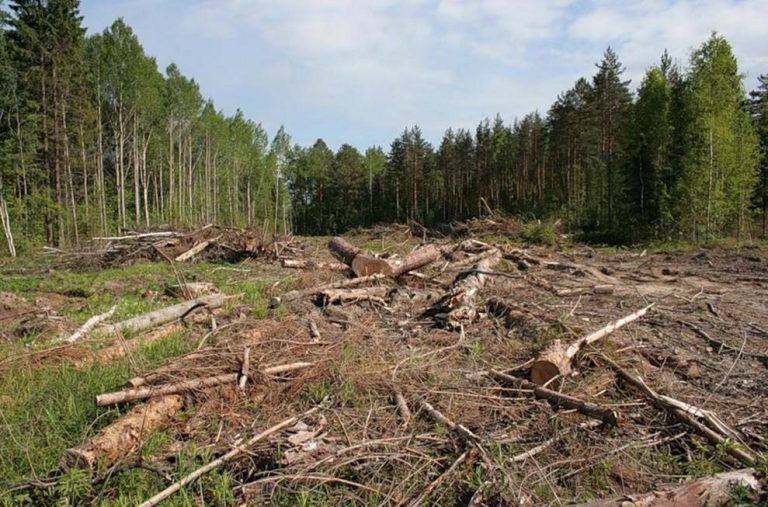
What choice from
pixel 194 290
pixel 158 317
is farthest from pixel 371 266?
pixel 158 317

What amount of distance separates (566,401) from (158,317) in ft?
19.0

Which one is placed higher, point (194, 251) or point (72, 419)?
point (194, 251)

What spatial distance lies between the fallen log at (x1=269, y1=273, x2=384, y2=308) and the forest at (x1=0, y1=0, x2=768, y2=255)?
335 inches

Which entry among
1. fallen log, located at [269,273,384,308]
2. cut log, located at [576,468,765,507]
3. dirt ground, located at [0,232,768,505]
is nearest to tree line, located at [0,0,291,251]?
fallen log, located at [269,273,384,308]

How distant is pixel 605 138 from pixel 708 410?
36.3 m

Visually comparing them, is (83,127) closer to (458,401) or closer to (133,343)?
(133,343)

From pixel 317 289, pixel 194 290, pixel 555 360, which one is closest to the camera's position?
pixel 555 360

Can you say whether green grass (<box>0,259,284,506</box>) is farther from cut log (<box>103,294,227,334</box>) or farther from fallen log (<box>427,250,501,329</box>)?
fallen log (<box>427,250,501,329</box>)

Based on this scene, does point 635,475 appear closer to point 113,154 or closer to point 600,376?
point 600,376

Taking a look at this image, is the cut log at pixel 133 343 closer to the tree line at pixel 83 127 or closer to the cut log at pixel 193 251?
the cut log at pixel 193 251

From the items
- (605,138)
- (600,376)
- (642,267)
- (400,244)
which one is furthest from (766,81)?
(600,376)

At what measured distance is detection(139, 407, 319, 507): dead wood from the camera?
10.2 ft

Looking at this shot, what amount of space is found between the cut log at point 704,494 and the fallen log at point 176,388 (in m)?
2.86

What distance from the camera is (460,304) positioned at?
7.47 meters
